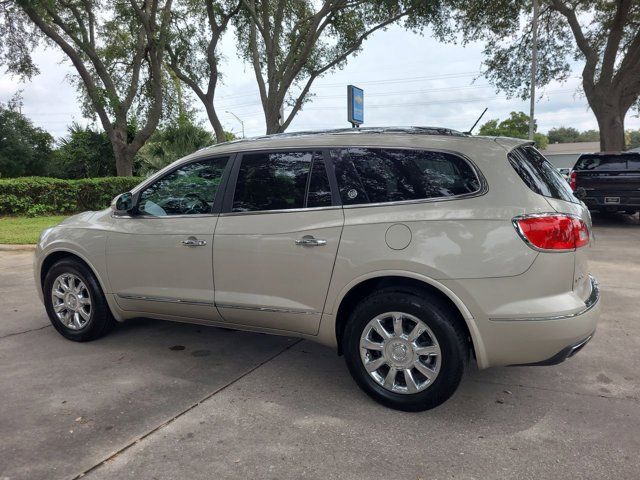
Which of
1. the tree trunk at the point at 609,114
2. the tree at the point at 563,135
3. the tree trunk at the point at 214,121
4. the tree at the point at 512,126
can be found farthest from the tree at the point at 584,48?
the tree at the point at 563,135

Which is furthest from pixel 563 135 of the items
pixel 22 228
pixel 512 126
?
pixel 22 228

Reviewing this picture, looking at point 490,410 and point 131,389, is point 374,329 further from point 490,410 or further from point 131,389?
point 131,389

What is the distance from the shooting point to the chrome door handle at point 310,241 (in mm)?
3344

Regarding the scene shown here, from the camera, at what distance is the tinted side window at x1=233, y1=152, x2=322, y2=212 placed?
357 centimetres

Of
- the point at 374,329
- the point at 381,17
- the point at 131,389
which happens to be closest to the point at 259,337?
the point at 131,389

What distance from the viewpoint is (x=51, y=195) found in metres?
14.2

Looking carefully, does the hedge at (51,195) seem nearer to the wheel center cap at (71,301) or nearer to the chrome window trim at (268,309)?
the wheel center cap at (71,301)

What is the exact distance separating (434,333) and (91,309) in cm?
301

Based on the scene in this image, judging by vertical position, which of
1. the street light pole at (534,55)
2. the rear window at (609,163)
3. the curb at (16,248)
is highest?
the street light pole at (534,55)

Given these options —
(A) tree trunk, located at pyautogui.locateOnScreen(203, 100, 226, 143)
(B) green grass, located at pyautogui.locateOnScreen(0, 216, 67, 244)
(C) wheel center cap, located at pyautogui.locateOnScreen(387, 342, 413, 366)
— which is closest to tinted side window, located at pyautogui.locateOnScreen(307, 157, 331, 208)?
(C) wheel center cap, located at pyautogui.locateOnScreen(387, 342, 413, 366)

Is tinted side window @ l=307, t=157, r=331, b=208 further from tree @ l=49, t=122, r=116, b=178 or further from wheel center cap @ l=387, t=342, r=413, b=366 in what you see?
tree @ l=49, t=122, r=116, b=178

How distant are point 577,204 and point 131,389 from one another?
3.32 metres

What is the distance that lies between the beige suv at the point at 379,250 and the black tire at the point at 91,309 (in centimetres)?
32

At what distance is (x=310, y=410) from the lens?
328cm
